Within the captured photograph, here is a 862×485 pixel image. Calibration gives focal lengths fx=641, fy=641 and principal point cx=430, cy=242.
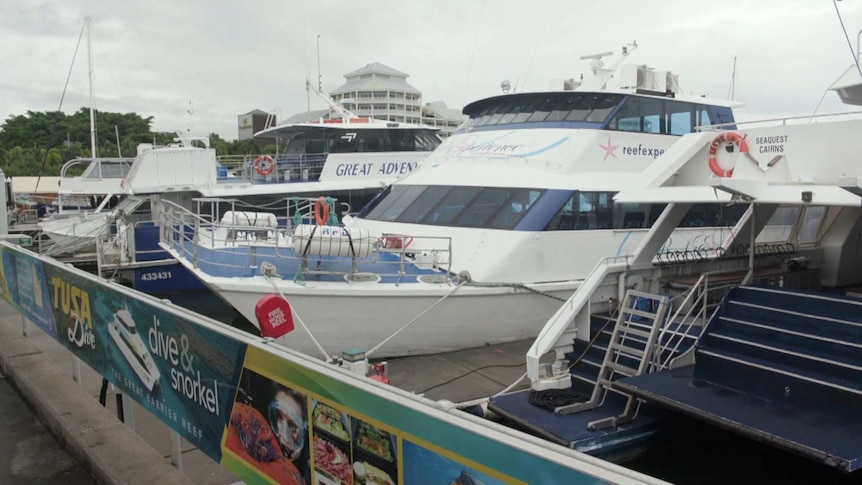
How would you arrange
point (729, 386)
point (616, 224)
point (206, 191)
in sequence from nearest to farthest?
1. point (729, 386)
2. point (616, 224)
3. point (206, 191)

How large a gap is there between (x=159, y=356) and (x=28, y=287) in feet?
12.0

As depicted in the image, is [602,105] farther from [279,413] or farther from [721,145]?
[279,413]

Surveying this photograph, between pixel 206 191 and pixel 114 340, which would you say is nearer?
pixel 114 340

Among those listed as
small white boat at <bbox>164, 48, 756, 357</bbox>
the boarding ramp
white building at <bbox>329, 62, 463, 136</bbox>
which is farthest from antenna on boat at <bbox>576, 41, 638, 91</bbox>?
white building at <bbox>329, 62, 463, 136</bbox>

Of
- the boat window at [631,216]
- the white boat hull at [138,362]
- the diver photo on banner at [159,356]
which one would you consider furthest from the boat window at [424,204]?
the white boat hull at [138,362]

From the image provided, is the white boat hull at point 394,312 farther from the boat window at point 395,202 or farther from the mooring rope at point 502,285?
the boat window at point 395,202

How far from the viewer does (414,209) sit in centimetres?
1088

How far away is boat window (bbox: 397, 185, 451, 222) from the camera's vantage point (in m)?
10.6

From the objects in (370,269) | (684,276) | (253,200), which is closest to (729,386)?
(684,276)

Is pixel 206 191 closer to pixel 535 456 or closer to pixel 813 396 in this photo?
pixel 813 396

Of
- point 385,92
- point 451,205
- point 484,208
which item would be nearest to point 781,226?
point 484,208

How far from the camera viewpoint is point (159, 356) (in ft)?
12.6

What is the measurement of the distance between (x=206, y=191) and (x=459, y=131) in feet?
29.0

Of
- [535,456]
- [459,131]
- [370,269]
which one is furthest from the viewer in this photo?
[459,131]
